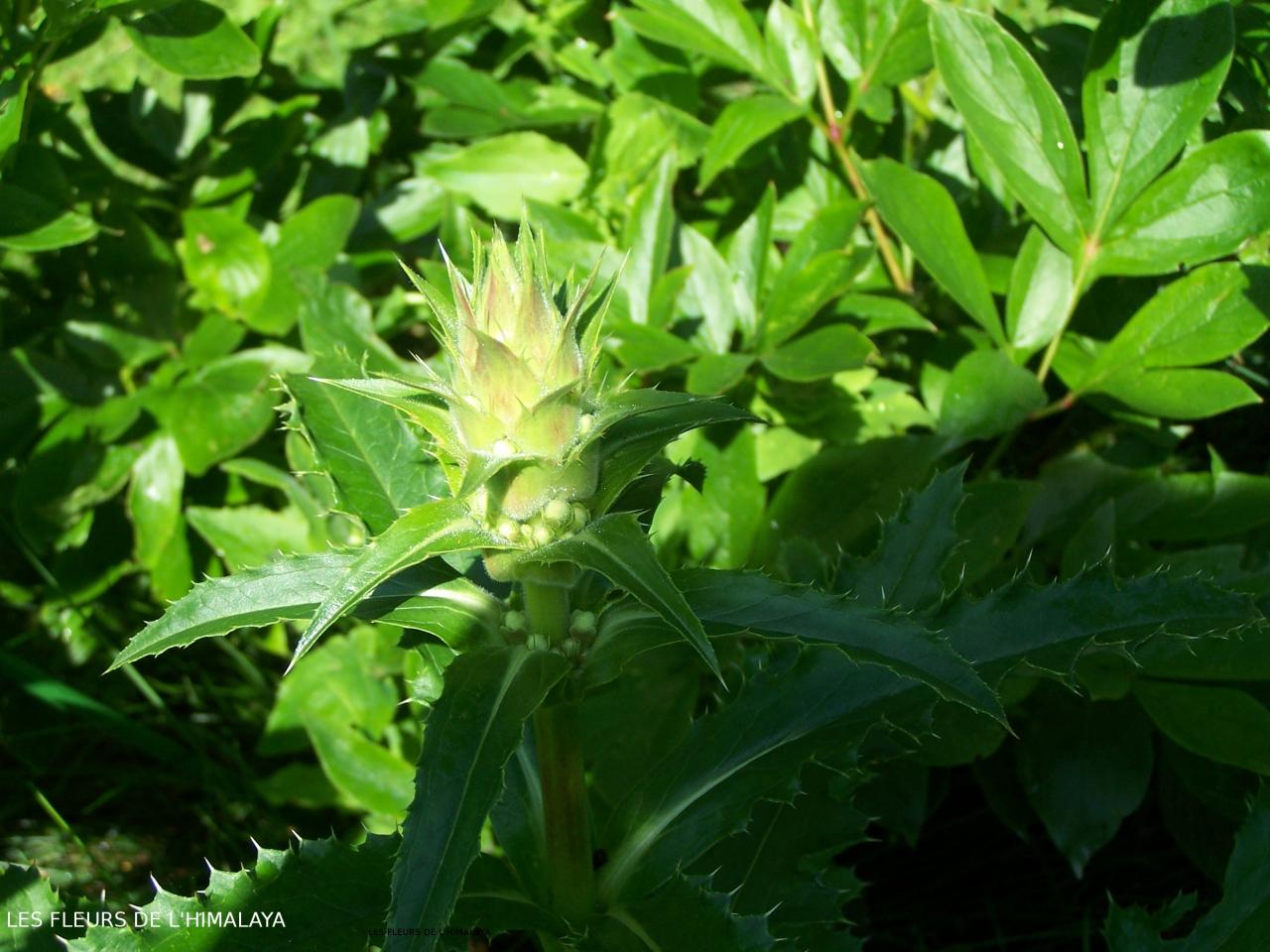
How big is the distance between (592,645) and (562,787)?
222mm

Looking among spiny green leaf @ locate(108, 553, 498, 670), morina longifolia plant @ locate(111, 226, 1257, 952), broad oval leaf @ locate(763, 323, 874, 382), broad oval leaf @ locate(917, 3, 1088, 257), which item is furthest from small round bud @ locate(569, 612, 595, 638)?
broad oval leaf @ locate(917, 3, 1088, 257)

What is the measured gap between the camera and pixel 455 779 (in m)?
1.26

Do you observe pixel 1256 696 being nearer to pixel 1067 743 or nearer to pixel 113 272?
pixel 1067 743

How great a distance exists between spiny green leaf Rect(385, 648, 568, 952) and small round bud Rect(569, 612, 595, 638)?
3.3 inches

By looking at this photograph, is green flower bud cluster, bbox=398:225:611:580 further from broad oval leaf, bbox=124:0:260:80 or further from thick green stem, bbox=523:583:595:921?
broad oval leaf, bbox=124:0:260:80

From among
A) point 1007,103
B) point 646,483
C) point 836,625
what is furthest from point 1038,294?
point 836,625

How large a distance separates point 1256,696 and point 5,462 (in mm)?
2629

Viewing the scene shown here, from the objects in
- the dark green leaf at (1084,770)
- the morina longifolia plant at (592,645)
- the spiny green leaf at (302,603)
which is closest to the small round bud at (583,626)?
the morina longifolia plant at (592,645)

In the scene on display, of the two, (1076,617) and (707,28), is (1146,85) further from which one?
(1076,617)

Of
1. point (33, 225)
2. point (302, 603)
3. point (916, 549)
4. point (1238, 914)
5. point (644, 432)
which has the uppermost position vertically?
point (644, 432)

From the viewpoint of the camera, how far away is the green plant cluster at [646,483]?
4.50 ft

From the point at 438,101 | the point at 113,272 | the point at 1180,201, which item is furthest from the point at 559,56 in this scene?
the point at 1180,201

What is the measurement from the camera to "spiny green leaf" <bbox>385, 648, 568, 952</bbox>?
1.21 meters

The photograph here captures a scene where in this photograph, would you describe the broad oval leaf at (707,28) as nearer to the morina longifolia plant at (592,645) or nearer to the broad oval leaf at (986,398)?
the broad oval leaf at (986,398)
